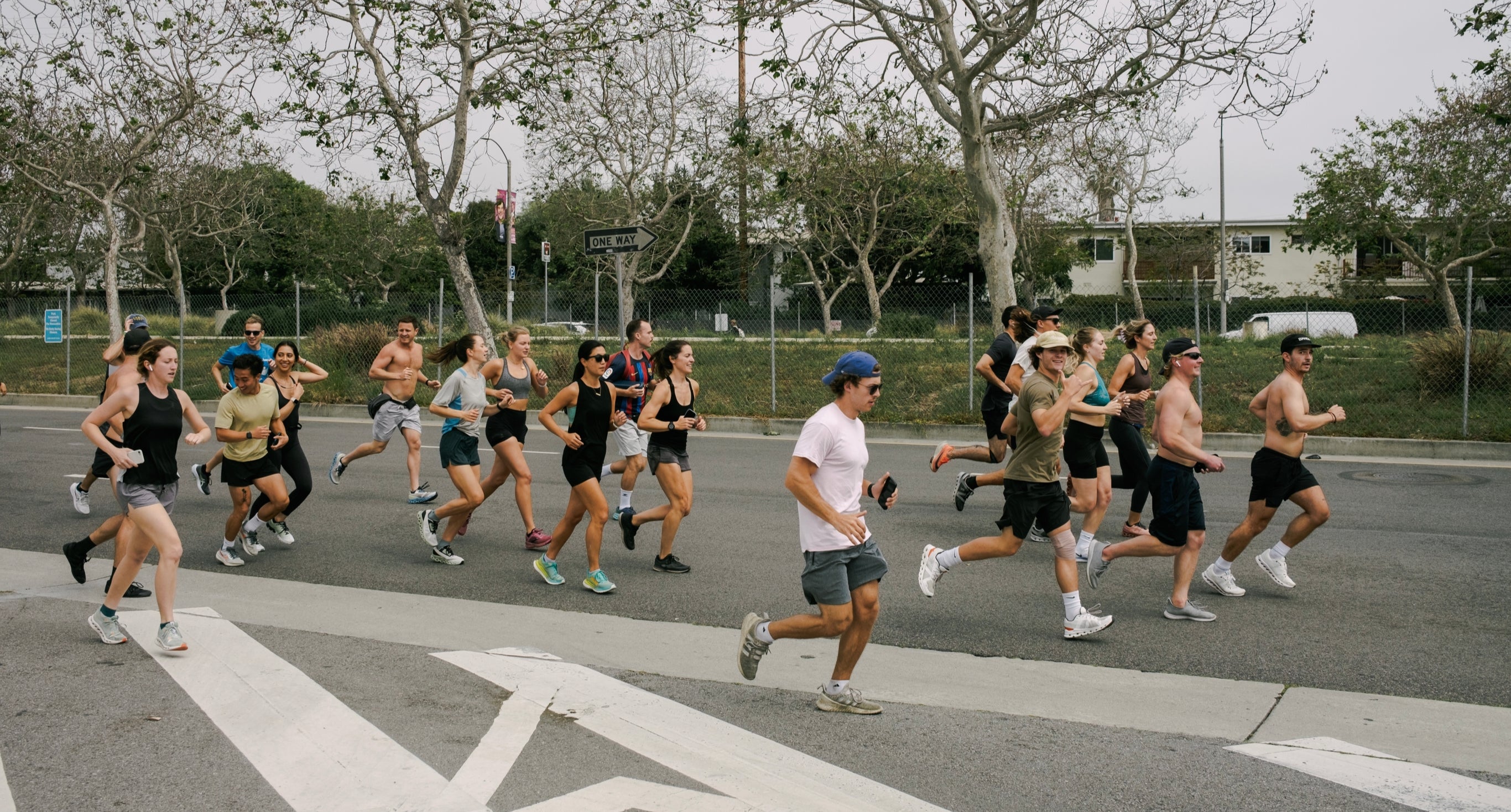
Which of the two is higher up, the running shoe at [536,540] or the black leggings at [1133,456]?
the black leggings at [1133,456]

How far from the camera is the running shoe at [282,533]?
9094mm

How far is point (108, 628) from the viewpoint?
20.2ft

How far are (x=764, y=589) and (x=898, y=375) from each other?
504 inches

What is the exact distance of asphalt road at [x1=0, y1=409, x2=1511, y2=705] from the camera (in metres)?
6.10

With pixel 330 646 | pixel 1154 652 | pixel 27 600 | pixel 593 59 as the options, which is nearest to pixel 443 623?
pixel 330 646

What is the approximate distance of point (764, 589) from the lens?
7582mm

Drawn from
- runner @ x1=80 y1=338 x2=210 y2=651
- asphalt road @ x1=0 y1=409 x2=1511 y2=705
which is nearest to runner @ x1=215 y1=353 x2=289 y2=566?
asphalt road @ x1=0 y1=409 x2=1511 y2=705

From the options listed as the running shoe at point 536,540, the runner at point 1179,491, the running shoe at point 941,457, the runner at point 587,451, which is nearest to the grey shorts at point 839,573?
the running shoe at point 941,457

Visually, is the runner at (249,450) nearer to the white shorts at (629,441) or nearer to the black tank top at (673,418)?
the white shorts at (629,441)

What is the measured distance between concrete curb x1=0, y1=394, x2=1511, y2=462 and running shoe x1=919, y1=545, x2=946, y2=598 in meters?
10.00

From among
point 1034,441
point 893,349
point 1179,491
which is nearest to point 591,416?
point 1034,441

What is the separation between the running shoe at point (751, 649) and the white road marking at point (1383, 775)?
79.7 inches

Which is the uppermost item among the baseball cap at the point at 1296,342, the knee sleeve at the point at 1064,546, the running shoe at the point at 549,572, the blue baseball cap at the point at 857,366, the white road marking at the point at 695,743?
the baseball cap at the point at 1296,342

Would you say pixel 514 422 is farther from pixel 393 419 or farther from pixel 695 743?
pixel 695 743
